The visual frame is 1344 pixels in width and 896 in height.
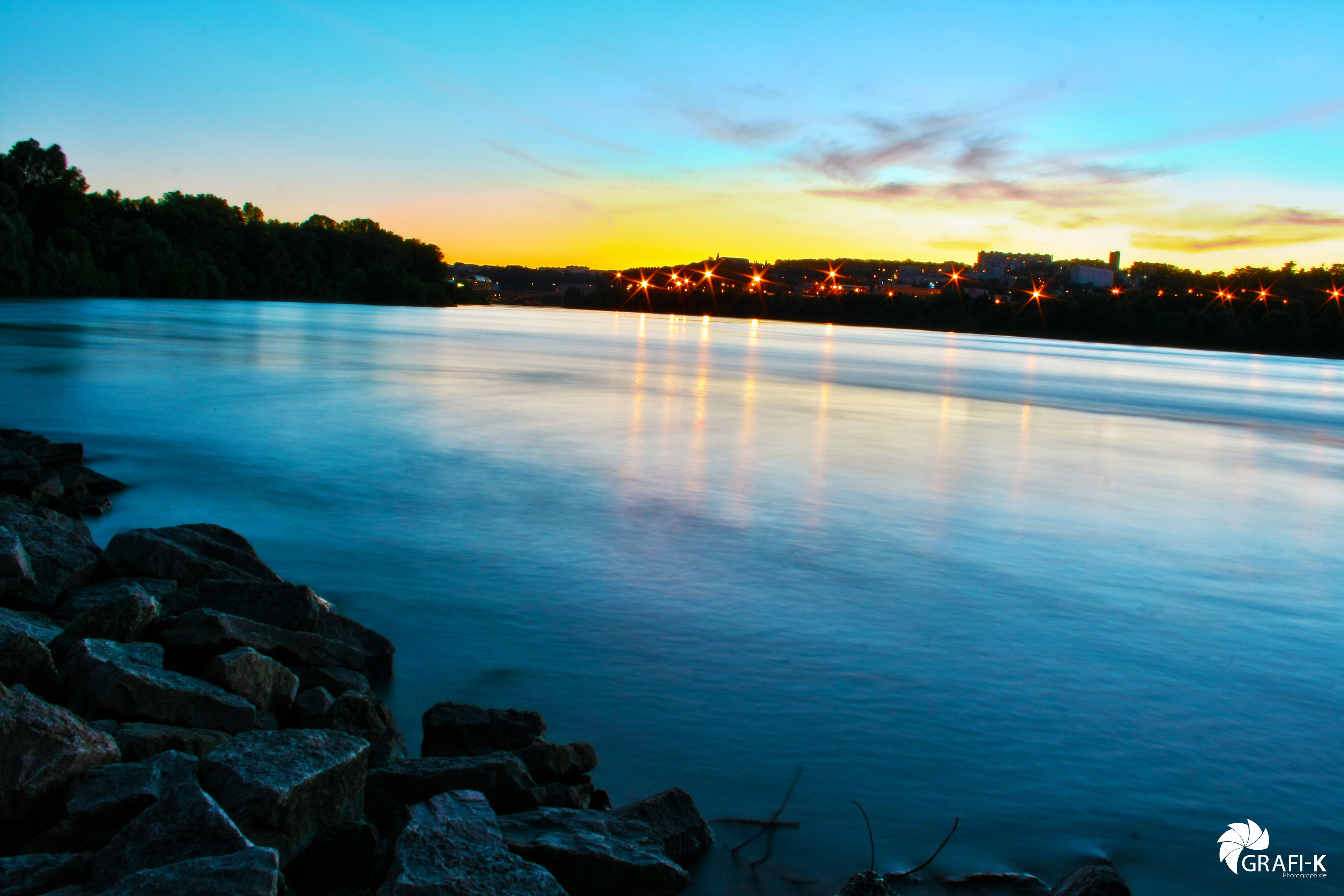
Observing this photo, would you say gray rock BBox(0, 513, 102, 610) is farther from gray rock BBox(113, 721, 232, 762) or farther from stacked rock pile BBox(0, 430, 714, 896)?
gray rock BBox(113, 721, 232, 762)

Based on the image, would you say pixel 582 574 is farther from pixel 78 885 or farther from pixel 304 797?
pixel 78 885

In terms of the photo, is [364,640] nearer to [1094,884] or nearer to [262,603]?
[262,603]

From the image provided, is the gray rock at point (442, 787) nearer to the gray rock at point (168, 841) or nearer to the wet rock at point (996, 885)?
the gray rock at point (168, 841)

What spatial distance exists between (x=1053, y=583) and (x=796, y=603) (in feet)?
7.96

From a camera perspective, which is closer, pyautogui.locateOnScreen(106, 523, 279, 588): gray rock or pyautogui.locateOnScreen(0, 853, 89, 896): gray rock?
pyautogui.locateOnScreen(0, 853, 89, 896): gray rock

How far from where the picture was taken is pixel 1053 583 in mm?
8258

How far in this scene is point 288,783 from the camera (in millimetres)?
3348

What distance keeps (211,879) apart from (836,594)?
5.36 meters

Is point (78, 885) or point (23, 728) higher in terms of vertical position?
point (23, 728)

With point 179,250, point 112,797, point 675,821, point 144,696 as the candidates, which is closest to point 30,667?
point 144,696

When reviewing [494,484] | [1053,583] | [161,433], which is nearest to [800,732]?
[1053,583]

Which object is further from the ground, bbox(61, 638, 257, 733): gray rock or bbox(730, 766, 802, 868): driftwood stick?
bbox(61, 638, 257, 733): gray rock

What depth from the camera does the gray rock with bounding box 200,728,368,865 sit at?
3.28m

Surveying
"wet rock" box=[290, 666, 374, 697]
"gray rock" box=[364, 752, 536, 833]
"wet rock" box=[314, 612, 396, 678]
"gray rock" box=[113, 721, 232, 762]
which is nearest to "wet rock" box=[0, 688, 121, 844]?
"gray rock" box=[113, 721, 232, 762]
